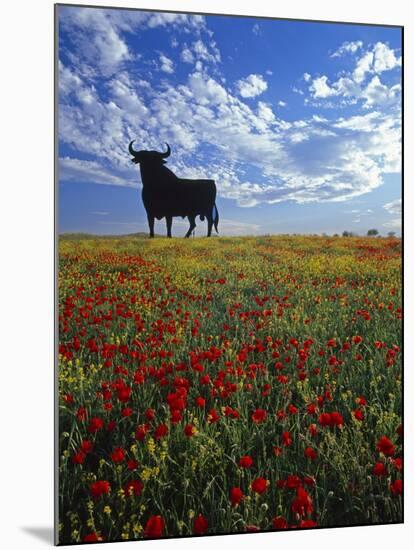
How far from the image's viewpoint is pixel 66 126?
378 cm

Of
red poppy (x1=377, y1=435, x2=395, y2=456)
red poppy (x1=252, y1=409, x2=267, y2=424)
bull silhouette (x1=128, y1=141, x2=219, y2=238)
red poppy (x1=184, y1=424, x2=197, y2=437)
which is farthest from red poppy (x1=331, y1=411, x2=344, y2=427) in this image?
bull silhouette (x1=128, y1=141, x2=219, y2=238)

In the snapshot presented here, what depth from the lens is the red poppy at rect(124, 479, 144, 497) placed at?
359cm

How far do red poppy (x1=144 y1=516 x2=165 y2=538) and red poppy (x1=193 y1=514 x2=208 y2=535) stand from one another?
0.57ft

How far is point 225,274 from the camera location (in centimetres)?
409

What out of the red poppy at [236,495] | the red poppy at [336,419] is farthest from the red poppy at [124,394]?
the red poppy at [336,419]

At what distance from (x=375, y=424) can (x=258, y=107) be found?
1.96m

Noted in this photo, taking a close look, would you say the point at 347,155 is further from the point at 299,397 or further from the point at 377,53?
the point at 299,397

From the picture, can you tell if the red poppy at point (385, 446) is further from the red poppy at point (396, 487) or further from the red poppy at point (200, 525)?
the red poppy at point (200, 525)

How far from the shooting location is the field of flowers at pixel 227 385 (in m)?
3.66

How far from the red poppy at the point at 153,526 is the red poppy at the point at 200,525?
174 mm

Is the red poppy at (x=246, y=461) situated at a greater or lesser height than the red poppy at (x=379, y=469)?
greater

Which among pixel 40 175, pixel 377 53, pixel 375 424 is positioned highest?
pixel 377 53

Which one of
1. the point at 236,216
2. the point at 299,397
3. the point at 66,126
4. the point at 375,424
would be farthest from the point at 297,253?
the point at 66,126

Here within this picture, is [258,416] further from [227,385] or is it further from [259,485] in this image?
[259,485]
